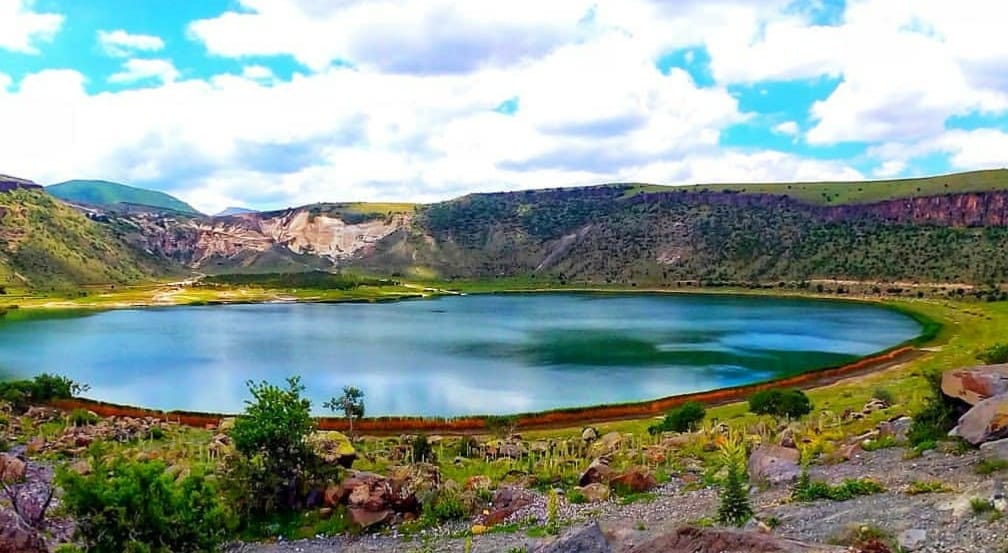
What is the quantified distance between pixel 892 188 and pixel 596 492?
187m

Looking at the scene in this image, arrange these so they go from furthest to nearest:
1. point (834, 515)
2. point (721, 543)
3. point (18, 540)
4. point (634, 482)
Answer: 1. point (634, 482)
2. point (834, 515)
3. point (18, 540)
4. point (721, 543)

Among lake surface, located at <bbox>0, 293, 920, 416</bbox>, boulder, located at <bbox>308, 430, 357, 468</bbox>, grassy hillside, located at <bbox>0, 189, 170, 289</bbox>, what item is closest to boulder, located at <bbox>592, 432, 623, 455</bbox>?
boulder, located at <bbox>308, 430, 357, 468</bbox>

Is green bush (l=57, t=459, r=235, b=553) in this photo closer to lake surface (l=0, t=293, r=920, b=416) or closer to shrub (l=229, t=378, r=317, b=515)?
shrub (l=229, t=378, r=317, b=515)

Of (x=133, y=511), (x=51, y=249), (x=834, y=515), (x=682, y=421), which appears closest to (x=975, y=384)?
(x=834, y=515)

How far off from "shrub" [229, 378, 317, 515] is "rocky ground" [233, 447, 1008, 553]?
211cm

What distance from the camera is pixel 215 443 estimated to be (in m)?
30.7

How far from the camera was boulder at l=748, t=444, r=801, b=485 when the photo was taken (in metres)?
17.8

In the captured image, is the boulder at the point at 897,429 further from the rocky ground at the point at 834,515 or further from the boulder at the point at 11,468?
the boulder at the point at 11,468

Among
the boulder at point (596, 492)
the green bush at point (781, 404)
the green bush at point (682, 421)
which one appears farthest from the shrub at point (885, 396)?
the boulder at point (596, 492)

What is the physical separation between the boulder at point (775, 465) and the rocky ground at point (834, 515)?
0.67 metres

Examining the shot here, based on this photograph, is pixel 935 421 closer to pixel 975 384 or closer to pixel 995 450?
pixel 975 384

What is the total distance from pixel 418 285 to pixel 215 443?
15221cm

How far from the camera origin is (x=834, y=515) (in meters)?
13.5

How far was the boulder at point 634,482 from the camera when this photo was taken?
1998 cm
